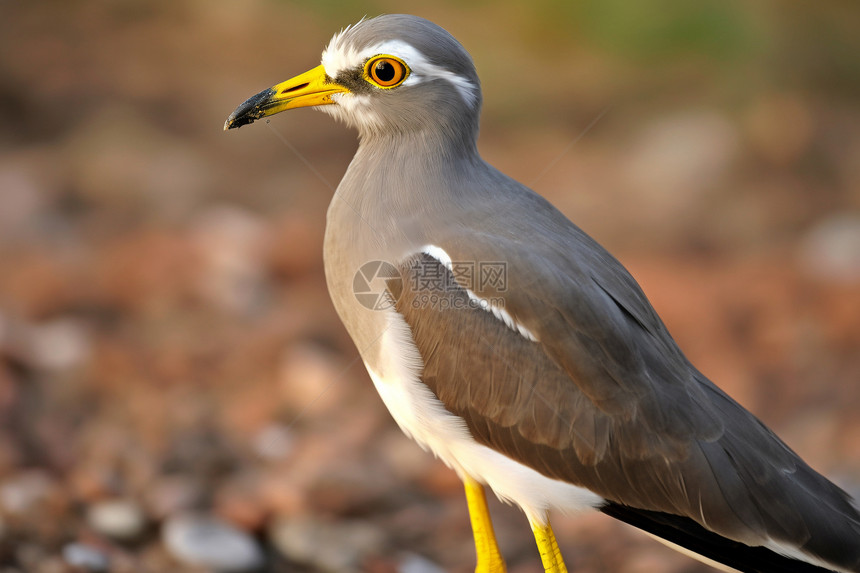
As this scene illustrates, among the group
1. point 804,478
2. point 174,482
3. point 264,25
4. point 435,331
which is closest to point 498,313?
point 435,331

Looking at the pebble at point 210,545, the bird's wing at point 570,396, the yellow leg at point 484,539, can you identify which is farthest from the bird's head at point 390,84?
the pebble at point 210,545

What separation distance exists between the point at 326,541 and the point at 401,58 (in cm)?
211

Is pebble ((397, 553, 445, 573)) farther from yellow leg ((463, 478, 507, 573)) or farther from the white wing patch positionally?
the white wing patch

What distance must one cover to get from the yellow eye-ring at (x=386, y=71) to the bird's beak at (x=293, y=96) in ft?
0.35

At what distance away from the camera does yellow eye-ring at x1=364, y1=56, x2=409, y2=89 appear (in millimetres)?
2742

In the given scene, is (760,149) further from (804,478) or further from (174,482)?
(174,482)

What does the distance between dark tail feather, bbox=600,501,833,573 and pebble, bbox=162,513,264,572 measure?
5.49ft

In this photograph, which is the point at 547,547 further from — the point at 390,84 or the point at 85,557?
the point at 85,557

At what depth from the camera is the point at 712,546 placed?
8.59 ft

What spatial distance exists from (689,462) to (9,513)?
109 inches

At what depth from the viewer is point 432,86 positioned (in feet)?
9.15

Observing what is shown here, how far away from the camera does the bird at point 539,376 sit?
2.60m

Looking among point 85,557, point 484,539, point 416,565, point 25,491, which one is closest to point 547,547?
point 484,539

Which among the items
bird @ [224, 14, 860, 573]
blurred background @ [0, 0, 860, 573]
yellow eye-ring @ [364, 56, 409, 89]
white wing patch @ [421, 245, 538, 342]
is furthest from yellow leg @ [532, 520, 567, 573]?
yellow eye-ring @ [364, 56, 409, 89]
